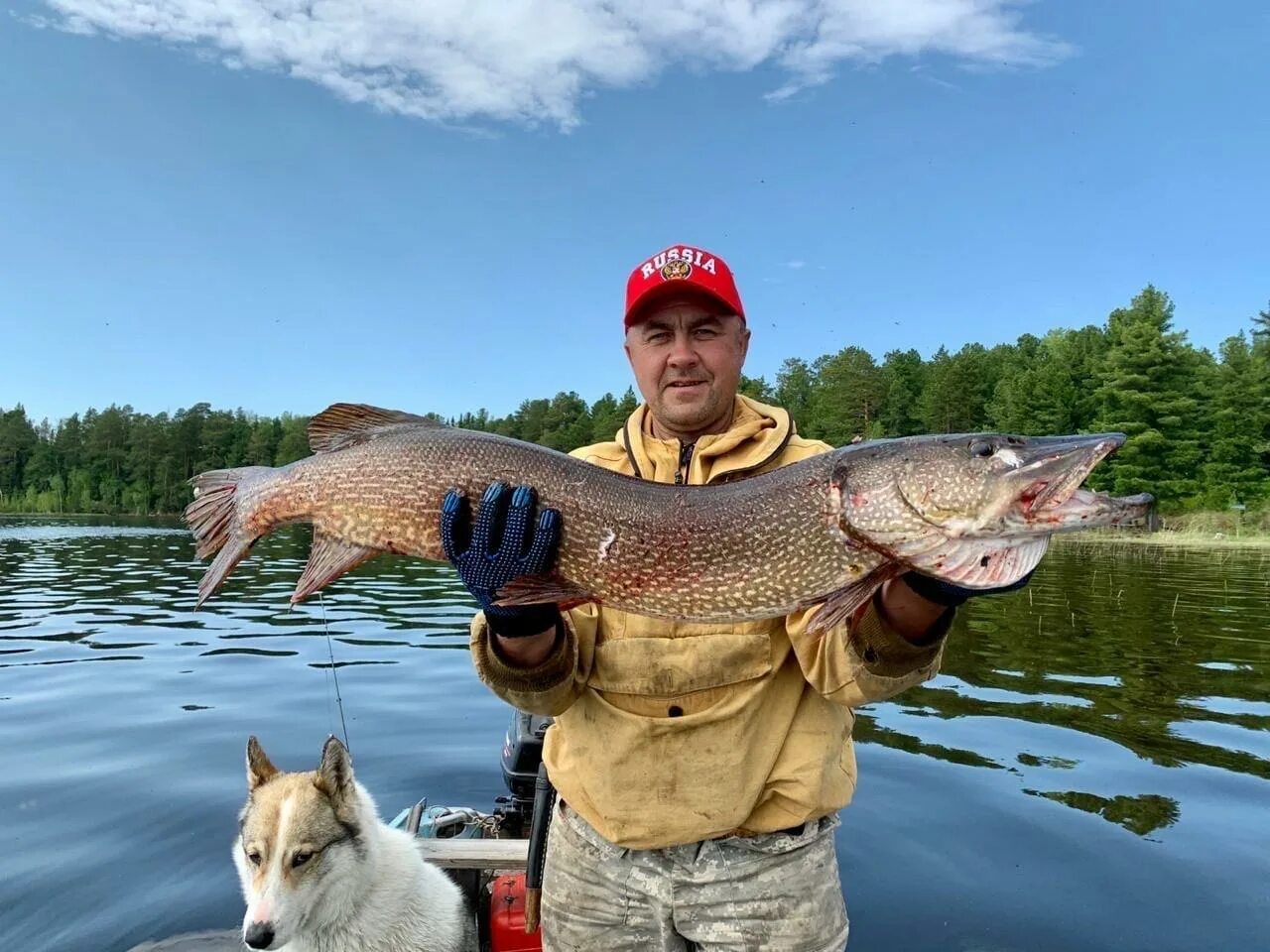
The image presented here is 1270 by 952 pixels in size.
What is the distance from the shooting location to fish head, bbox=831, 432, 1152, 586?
2.25m

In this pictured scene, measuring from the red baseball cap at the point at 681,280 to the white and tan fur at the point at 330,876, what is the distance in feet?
7.26

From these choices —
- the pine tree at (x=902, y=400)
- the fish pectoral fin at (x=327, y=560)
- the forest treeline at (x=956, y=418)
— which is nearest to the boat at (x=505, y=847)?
the fish pectoral fin at (x=327, y=560)

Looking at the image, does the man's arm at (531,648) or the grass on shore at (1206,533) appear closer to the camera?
the man's arm at (531,648)

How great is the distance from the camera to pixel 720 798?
2.48 meters

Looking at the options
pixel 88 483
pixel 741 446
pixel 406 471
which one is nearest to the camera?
pixel 406 471

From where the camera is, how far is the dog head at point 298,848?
10.2 ft

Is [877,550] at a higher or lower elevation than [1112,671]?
higher

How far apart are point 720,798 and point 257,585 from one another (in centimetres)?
1923

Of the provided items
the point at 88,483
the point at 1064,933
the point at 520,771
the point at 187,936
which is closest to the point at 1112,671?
the point at 1064,933

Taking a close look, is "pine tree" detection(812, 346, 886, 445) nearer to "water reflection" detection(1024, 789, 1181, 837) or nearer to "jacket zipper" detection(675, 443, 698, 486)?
"water reflection" detection(1024, 789, 1181, 837)

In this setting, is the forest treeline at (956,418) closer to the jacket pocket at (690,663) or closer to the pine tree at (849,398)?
the pine tree at (849,398)

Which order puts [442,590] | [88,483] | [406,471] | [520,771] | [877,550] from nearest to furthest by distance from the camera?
[877,550] → [406,471] → [520,771] → [442,590] → [88,483]

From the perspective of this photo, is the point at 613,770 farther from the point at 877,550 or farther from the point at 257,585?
the point at 257,585

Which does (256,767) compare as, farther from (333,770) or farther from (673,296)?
(673,296)
